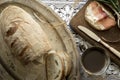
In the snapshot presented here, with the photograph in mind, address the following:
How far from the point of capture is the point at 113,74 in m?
0.99

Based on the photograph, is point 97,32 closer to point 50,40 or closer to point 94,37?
point 94,37

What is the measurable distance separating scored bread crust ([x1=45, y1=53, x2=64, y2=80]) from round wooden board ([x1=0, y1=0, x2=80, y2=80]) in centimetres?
3

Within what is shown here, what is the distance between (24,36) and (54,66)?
0.35 feet

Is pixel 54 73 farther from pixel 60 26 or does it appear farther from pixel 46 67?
pixel 60 26

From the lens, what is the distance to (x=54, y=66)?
86cm

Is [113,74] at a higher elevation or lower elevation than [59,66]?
lower

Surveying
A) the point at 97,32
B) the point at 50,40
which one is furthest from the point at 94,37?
the point at 50,40

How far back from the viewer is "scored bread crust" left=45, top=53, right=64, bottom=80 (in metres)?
0.84

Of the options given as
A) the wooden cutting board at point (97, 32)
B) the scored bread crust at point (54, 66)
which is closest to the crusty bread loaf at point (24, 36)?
the scored bread crust at point (54, 66)

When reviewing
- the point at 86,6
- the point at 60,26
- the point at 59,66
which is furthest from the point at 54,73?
the point at 86,6

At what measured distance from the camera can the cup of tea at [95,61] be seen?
0.92m

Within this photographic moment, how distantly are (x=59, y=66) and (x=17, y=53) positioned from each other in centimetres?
12

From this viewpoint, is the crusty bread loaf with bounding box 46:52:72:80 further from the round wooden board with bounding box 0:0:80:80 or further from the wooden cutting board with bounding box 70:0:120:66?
the wooden cutting board with bounding box 70:0:120:66

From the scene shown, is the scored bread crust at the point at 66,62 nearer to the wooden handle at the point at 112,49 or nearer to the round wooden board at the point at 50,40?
the round wooden board at the point at 50,40
